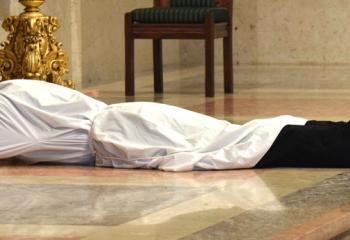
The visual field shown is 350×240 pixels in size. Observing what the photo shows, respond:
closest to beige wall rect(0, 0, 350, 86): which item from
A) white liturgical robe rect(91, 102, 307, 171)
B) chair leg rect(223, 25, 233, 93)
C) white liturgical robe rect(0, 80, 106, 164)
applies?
chair leg rect(223, 25, 233, 93)

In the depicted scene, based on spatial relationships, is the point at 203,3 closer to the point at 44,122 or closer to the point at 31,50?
the point at 31,50

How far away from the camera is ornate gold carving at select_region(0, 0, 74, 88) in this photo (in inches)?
320

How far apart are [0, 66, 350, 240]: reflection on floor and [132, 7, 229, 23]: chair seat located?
398 centimetres

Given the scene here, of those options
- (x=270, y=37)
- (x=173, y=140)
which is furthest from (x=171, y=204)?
(x=270, y=37)

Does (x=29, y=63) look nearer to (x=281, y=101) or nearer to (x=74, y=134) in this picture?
(x=281, y=101)

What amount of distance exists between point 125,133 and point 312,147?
2.90 ft

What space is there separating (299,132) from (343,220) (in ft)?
3.76

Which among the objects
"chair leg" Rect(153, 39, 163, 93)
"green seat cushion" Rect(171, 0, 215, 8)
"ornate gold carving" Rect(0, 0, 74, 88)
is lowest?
"chair leg" Rect(153, 39, 163, 93)

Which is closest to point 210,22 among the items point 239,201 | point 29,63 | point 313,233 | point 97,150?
point 29,63

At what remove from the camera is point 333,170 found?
5133 mm

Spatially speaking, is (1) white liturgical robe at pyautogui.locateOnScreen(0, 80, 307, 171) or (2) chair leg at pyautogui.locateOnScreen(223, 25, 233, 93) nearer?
(1) white liturgical robe at pyautogui.locateOnScreen(0, 80, 307, 171)

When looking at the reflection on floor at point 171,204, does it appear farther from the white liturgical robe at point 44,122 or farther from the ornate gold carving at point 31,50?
the ornate gold carving at point 31,50

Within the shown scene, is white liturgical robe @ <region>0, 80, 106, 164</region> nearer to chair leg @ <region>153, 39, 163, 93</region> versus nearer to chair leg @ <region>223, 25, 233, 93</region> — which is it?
chair leg @ <region>223, 25, 233, 93</region>

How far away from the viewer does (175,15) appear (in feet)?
30.6
